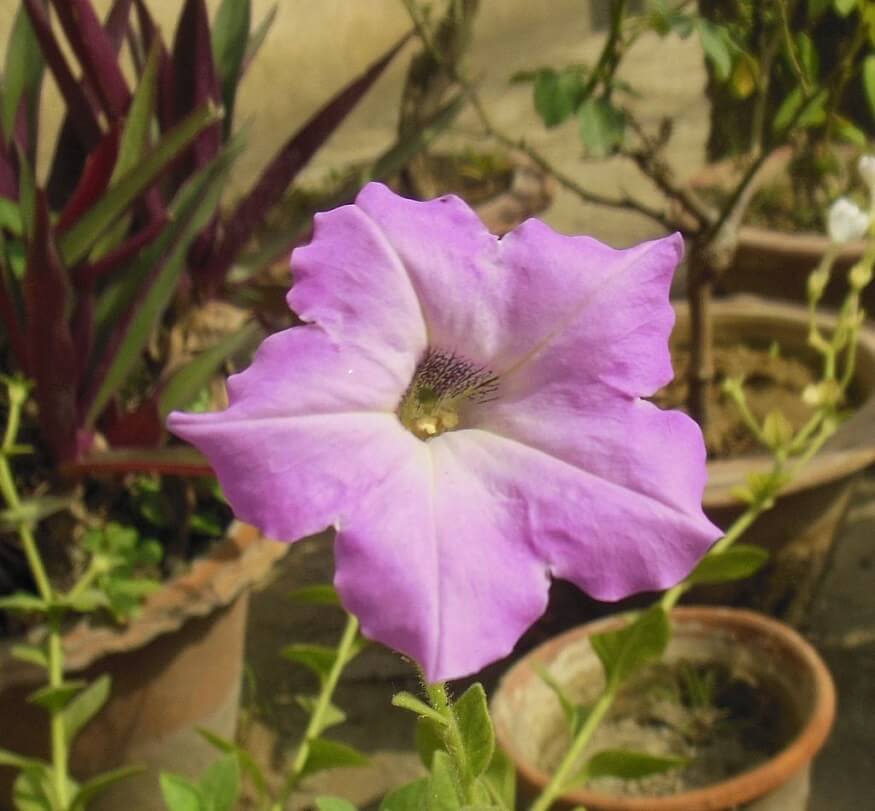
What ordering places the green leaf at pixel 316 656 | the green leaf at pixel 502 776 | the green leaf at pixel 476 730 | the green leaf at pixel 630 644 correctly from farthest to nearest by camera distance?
1. the green leaf at pixel 316 656
2. the green leaf at pixel 630 644
3. the green leaf at pixel 502 776
4. the green leaf at pixel 476 730

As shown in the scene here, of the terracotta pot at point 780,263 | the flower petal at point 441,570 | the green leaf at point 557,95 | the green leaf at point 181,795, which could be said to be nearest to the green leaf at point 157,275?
the green leaf at point 557,95

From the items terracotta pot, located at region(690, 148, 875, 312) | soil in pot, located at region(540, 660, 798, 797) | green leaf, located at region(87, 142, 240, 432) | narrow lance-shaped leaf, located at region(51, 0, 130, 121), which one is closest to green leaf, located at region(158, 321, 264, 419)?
green leaf, located at region(87, 142, 240, 432)

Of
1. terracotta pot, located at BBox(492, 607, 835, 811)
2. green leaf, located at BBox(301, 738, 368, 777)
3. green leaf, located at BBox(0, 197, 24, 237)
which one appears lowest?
terracotta pot, located at BBox(492, 607, 835, 811)

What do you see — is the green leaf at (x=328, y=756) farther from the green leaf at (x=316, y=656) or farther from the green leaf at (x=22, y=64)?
the green leaf at (x=22, y=64)

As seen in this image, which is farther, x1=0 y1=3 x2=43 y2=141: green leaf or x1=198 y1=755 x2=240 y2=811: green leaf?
x1=0 y1=3 x2=43 y2=141: green leaf

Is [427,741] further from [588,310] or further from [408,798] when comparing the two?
[588,310]

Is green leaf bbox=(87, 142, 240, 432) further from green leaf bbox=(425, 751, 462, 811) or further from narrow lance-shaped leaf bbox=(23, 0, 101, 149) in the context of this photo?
green leaf bbox=(425, 751, 462, 811)
